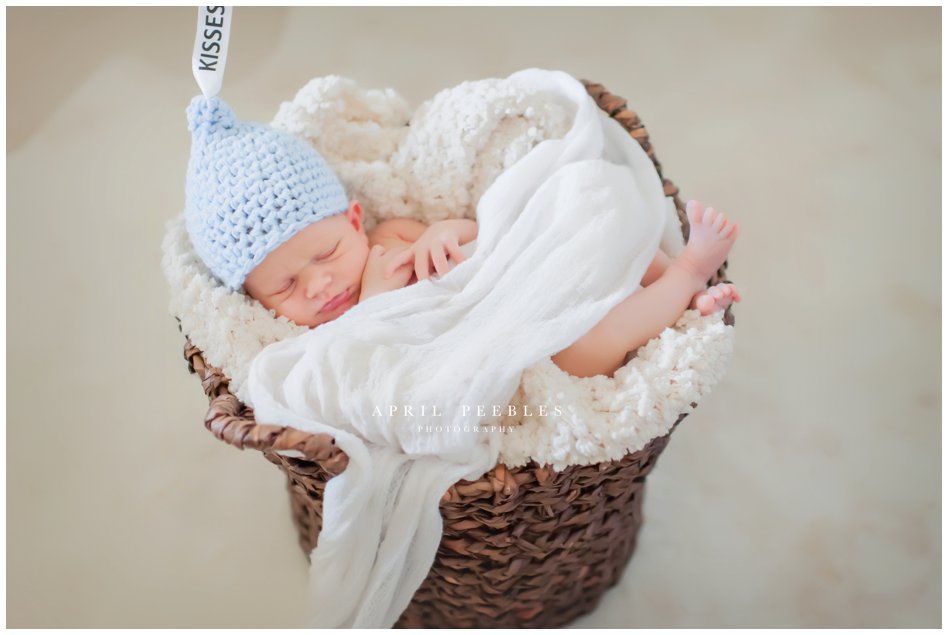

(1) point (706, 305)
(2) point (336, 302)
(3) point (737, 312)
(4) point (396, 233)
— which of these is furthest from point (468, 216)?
(3) point (737, 312)

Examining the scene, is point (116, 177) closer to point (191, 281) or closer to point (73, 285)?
point (73, 285)

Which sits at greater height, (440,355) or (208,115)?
(208,115)

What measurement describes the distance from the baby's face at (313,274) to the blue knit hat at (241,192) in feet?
0.07

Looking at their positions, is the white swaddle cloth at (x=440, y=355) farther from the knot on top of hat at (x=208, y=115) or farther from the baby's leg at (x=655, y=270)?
the knot on top of hat at (x=208, y=115)

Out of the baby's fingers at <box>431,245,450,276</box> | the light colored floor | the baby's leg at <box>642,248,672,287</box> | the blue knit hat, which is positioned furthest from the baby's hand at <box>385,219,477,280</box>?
the light colored floor

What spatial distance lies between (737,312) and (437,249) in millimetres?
686

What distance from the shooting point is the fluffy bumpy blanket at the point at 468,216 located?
895mm

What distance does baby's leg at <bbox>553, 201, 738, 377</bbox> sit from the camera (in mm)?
990

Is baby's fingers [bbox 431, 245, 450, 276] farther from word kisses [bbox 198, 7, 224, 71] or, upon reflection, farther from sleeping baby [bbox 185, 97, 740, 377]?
word kisses [bbox 198, 7, 224, 71]

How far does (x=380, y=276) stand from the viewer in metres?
1.08

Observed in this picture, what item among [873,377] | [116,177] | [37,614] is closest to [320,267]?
[37,614]

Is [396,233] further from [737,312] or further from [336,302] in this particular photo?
[737,312]

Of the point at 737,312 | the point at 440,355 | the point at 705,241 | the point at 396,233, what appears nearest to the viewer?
the point at 440,355

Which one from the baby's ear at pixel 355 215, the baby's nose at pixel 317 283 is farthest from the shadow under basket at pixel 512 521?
the baby's ear at pixel 355 215
